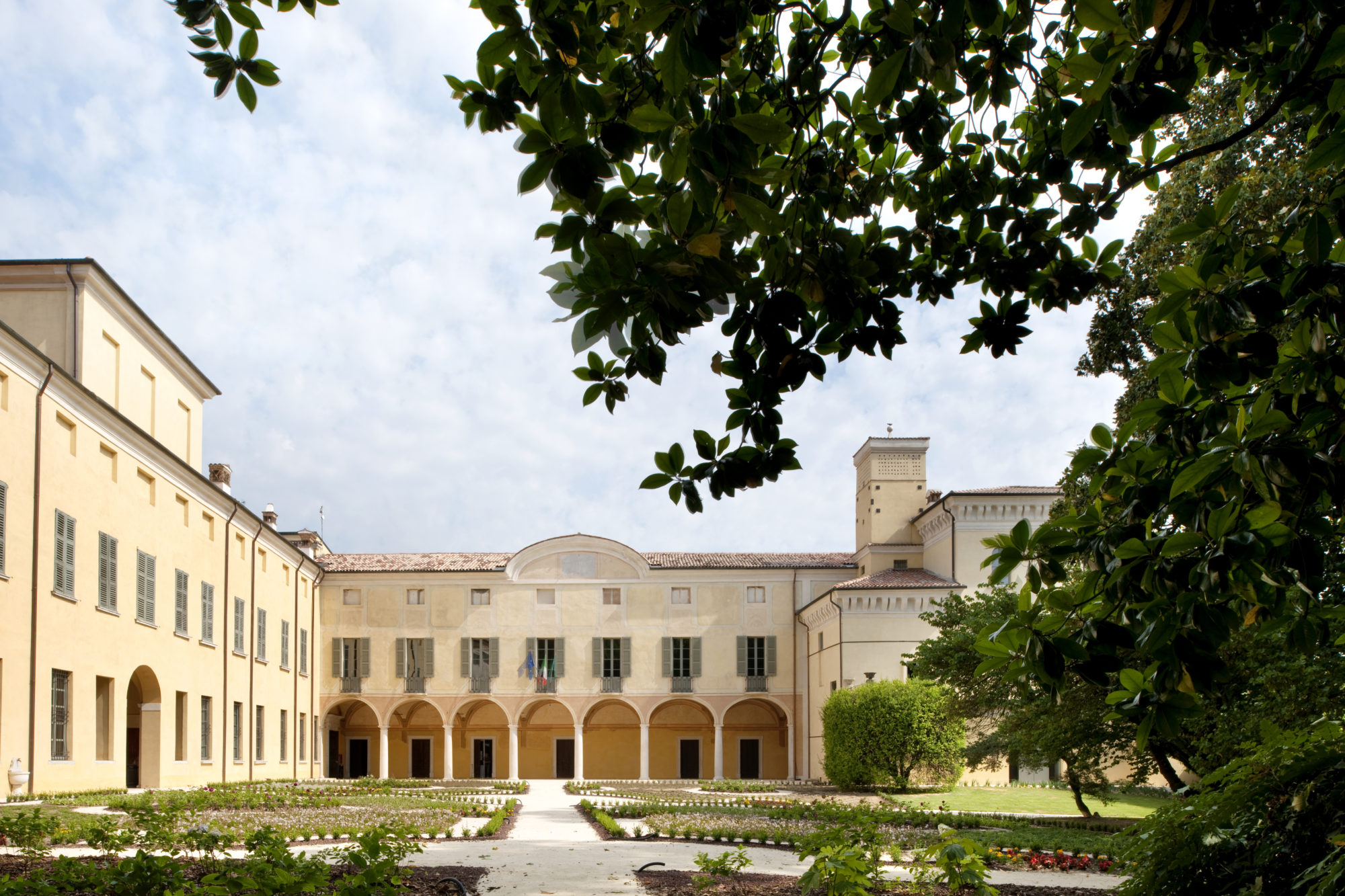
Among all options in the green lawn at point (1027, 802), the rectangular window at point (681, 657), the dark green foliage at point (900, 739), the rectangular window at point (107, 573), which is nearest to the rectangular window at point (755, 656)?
the rectangular window at point (681, 657)

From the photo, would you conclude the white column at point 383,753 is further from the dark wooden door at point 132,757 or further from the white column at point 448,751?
the dark wooden door at point 132,757

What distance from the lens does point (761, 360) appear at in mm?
3242

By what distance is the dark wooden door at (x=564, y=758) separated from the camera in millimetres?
43656

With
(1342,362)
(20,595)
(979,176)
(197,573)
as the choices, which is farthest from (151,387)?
(1342,362)

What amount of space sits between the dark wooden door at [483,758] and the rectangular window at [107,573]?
23.6 meters

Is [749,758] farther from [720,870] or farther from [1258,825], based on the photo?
[1258,825]

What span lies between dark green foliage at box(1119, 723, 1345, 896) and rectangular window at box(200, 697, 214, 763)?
2660cm

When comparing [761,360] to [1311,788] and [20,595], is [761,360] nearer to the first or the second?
[1311,788]

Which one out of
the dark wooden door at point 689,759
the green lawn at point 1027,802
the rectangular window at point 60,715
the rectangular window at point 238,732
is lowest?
the dark wooden door at point 689,759

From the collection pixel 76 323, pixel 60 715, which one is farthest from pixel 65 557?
pixel 76 323

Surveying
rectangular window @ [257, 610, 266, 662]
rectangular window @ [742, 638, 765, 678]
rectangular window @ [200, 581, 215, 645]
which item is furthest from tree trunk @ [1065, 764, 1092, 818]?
rectangular window @ [257, 610, 266, 662]

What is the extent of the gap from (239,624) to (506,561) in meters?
12.6

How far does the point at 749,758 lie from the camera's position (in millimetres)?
42781

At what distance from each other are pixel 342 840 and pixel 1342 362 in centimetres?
1354
